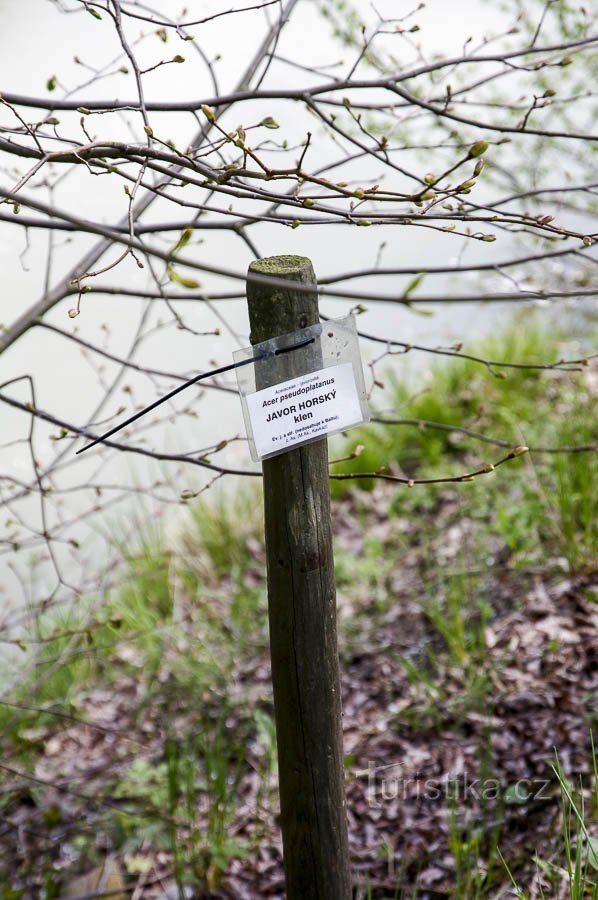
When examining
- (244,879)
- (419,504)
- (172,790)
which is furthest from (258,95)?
(419,504)

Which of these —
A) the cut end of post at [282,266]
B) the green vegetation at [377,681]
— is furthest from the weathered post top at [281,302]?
the green vegetation at [377,681]

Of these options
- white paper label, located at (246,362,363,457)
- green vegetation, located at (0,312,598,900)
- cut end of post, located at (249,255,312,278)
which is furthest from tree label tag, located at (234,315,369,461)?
green vegetation, located at (0,312,598,900)

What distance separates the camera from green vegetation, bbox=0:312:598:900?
223 centimetres

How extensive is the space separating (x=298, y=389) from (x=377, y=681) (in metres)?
2.00

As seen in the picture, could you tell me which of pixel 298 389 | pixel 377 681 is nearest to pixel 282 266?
pixel 298 389

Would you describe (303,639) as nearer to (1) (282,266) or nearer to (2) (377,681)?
(1) (282,266)

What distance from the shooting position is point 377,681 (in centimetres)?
304

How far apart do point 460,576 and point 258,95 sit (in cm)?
212

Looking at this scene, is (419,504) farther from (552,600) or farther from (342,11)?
(342,11)

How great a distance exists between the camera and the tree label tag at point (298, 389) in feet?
4.51

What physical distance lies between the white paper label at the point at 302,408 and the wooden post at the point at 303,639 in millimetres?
68

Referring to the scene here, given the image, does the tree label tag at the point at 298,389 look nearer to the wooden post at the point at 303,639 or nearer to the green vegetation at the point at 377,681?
the wooden post at the point at 303,639

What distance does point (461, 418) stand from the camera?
15.1ft

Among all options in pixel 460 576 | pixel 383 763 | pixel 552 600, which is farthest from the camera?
pixel 460 576
